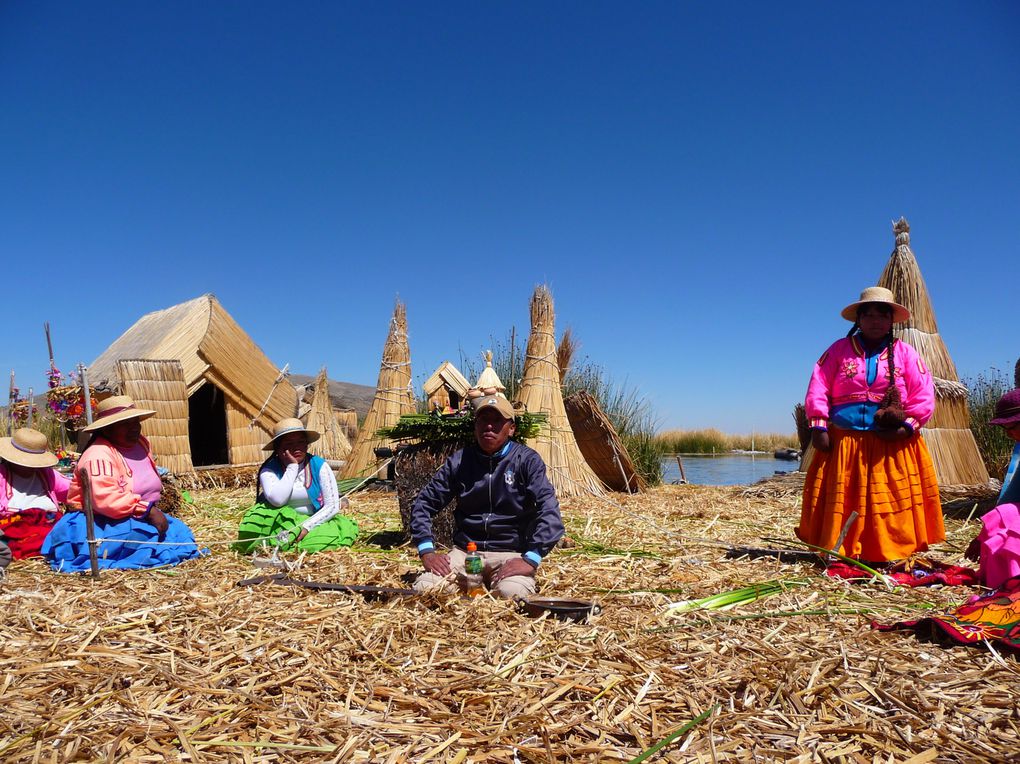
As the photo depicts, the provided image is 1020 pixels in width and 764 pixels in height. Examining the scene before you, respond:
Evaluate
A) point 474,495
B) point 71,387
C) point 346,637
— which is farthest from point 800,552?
point 71,387

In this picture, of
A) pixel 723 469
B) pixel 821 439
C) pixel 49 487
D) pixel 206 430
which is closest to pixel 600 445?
pixel 821 439

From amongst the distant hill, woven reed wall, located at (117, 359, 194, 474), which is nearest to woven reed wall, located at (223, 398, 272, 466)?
woven reed wall, located at (117, 359, 194, 474)

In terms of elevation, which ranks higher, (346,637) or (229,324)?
(229,324)

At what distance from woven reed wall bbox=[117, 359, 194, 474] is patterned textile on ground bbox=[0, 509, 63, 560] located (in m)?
4.17

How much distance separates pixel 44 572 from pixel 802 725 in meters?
4.08

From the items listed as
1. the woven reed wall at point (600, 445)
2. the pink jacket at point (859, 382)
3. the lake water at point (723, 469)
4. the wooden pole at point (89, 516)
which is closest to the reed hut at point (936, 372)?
the woven reed wall at point (600, 445)

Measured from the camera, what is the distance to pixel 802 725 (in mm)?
2012

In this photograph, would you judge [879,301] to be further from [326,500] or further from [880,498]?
[326,500]

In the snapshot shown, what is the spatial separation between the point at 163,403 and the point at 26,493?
4248 mm

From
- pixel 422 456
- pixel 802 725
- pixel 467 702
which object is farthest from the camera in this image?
pixel 422 456

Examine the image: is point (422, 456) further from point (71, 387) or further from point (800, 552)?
point (71, 387)

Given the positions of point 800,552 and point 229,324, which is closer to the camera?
point 800,552

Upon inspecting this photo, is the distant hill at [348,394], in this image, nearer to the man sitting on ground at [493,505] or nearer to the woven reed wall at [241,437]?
Result: the woven reed wall at [241,437]

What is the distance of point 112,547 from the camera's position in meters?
4.21
